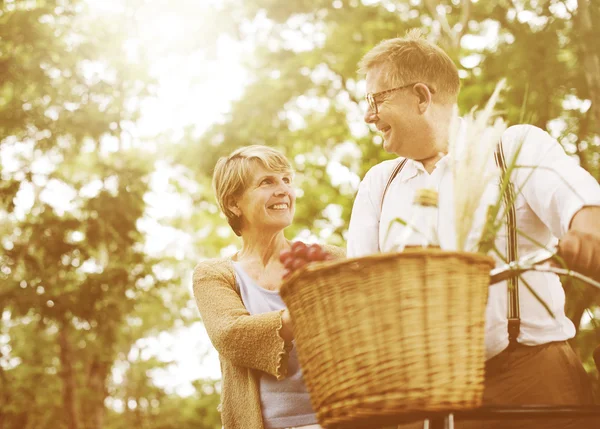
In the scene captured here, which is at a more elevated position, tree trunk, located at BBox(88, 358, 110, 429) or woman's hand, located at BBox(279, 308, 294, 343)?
tree trunk, located at BBox(88, 358, 110, 429)

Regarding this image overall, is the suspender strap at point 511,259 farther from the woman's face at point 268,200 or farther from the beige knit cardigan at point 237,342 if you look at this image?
the woman's face at point 268,200

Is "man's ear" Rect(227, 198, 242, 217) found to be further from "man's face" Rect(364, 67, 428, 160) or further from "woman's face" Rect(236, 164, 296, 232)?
"man's face" Rect(364, 67, 428, 160)

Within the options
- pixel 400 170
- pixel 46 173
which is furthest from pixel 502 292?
pixel 46 173

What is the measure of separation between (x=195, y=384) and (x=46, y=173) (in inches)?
388

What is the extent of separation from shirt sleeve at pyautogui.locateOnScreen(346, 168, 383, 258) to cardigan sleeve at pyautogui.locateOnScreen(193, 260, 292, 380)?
0.37 metres

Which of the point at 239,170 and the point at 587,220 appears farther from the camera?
the point at 239,170

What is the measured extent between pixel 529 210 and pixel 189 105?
1360 cm

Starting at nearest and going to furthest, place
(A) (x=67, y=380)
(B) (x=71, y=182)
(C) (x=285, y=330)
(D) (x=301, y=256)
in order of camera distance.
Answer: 1. (D) (x=301, y=256)
2. (C) (x=285, y=330)
3. (B) (x=71, y=182)
4. (A) (x=67, y=380)

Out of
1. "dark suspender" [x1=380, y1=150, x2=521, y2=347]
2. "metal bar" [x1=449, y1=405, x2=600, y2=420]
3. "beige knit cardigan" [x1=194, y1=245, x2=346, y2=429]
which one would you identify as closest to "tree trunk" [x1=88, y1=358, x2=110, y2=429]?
"beige knit cardigan" [x1=194, y1=245, x2=346, y2=429]

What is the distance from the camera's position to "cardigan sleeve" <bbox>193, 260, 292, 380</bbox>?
106 inches

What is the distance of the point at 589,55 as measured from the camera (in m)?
7.75

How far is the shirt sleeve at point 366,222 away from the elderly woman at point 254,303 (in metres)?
0.31

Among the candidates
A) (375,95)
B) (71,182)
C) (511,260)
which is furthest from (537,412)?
(71,182)

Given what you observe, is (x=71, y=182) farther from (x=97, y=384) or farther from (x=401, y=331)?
(x=401, y=331)
